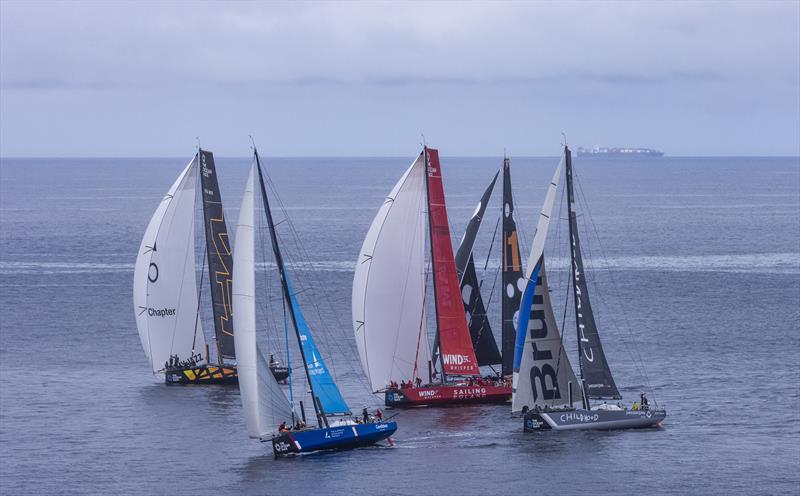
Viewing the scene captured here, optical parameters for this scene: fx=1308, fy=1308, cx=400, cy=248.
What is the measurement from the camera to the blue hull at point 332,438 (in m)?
57.0

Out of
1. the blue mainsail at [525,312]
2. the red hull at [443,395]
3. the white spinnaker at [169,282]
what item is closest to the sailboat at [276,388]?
the red hull at [443,395]

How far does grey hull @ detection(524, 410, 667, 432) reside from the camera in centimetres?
6122

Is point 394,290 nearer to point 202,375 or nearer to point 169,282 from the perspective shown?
point 202,375

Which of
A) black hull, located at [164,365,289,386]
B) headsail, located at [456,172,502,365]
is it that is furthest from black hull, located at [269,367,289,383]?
headsail, located at [456,172,502,365]

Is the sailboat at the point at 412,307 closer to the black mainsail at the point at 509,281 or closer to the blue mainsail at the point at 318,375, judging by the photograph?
the black mainsail at the point at 509,281

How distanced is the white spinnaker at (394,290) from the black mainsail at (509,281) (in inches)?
170

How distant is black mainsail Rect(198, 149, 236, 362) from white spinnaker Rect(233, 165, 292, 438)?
1942 cm

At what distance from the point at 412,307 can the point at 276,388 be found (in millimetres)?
12830

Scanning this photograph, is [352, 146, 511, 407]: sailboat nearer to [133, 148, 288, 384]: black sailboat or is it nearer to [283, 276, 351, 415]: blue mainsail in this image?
[283, 276, 351, 415]: blue mainsail

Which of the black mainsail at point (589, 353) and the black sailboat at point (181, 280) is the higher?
the black sailboat at point (181, 280)

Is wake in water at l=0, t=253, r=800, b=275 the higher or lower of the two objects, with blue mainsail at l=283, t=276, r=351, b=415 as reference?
higher

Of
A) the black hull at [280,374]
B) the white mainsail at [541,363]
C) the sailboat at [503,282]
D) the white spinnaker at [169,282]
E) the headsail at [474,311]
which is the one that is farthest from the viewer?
the white spinnaker at [169,282]

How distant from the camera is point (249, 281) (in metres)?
55.6

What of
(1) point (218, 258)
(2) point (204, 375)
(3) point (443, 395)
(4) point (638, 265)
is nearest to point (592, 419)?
(3) point (443, 395)
